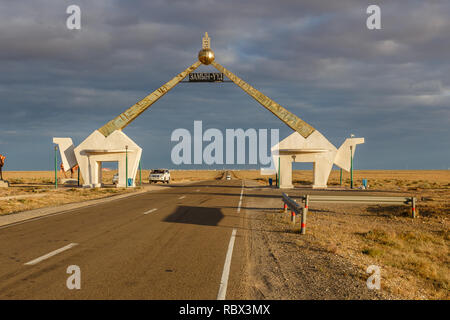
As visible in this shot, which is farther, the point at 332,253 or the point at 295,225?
the point at 295,225

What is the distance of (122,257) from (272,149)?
107 feet

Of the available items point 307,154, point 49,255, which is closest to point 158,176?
point 307,154

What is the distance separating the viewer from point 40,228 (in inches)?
515

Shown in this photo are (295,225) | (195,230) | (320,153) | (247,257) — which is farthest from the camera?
(320,153)

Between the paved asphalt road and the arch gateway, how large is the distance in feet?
83.0

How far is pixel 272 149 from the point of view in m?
40.2

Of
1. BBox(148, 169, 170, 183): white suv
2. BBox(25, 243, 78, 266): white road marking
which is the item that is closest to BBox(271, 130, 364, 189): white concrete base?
BBox(148, 169, 170, 183): white suv

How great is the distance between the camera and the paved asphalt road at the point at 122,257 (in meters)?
6.21

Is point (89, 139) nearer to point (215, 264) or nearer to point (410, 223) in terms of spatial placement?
point (410, 223)

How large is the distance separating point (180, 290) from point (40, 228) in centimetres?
877

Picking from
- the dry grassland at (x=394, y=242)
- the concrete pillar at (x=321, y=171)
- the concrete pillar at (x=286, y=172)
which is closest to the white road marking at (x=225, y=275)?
the dry grassland at (x=394, y=242)

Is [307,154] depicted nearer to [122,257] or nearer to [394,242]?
[394,242]

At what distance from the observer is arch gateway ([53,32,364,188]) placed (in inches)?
1549

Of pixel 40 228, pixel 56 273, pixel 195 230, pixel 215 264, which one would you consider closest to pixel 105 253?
pixel 56 273
